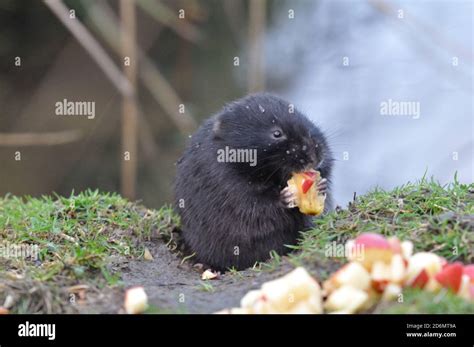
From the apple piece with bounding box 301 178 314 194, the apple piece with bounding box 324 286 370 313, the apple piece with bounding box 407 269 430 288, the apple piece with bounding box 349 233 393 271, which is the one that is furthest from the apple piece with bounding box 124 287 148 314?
the apple piece with bounding box 301 178 314 194

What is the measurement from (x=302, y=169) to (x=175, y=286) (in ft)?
4.11

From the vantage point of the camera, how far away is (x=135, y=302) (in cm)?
382

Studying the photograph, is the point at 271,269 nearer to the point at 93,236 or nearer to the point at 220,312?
the point at 220,312

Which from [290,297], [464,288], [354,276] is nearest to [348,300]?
[354,276]

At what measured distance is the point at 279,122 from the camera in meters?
5.46

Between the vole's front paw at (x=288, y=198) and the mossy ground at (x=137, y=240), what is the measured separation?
13.2 inches

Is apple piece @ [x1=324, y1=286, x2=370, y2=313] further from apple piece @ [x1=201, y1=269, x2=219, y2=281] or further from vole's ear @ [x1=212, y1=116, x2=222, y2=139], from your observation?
vole's ear @ [x1=212, y1=116, x2=222, y2=139]

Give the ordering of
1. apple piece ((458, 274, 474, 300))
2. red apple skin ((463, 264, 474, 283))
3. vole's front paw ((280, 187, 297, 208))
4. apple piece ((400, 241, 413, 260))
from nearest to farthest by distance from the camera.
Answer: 1. apple piece ((458, 274, 474, 300))
2. red apple skin ((463, 264, 474, 283))
3. apple piece ((400, 241, 413, 260))
4. vole's front paw ((280, 187, 297, 208))

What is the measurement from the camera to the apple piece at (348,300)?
3627 millimetres

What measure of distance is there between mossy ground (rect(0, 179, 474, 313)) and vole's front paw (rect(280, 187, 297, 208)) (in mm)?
336

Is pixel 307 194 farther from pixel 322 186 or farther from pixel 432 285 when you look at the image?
pixel 432 285

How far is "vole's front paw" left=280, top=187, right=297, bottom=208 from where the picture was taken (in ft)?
17.3
